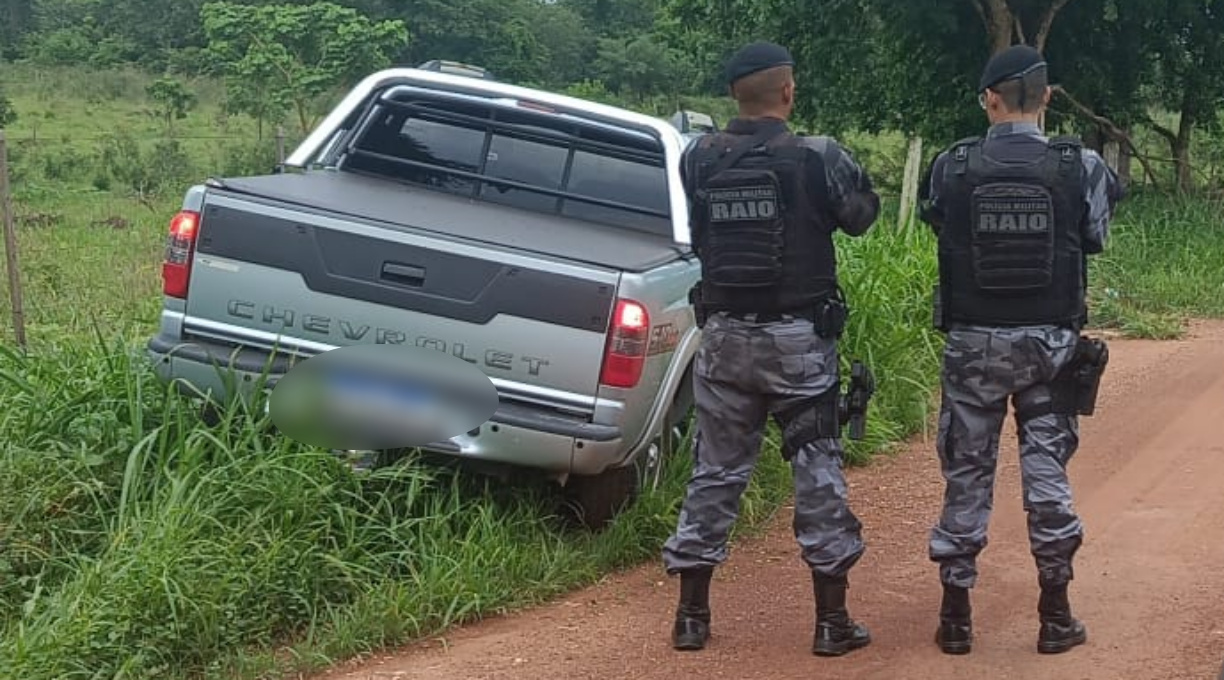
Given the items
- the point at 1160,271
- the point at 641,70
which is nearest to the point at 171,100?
the point at 1160,271

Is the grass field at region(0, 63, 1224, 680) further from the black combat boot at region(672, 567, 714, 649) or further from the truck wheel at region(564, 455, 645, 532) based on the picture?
the black combat boot at region(672, 567, 714, 649)

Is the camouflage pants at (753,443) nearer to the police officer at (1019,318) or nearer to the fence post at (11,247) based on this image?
the police officer at (1019,318)

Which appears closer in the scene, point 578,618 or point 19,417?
point 578,618

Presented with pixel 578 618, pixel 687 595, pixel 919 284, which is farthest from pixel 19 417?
pixel 919 284

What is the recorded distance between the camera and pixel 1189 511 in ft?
18.2

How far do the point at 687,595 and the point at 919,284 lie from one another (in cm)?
451

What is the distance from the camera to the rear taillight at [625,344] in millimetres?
4426

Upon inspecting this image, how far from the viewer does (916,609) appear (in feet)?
14.9

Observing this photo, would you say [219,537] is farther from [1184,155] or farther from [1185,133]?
[1185,133]

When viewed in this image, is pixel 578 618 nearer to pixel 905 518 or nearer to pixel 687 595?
pixel 687 595

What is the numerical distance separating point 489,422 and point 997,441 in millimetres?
1562

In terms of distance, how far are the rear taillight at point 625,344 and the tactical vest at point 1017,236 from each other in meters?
0.99

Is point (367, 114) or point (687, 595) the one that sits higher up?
point (367, 114)

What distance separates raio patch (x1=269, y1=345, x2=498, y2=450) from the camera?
4.46 metres
